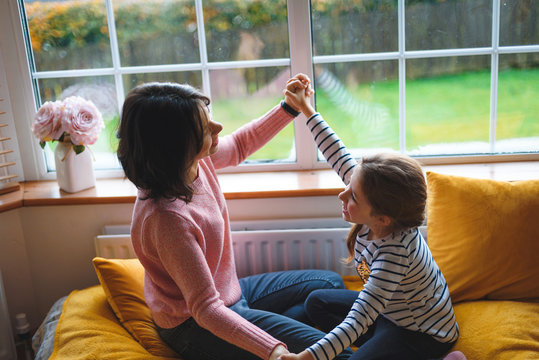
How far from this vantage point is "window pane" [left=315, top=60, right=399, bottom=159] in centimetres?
210

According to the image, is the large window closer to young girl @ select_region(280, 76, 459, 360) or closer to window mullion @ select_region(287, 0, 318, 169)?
window mullion @ select_region(287, 0, 318, 169)

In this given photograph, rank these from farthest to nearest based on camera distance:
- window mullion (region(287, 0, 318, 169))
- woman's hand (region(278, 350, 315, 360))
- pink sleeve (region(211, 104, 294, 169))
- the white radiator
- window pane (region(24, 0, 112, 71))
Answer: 1. window pane (region(24, 0, 112, 71))
2. window mullion (region(287, 0, 318, 169))
3. the white radiator
4. pink sleeve (region(211, 104, 294, 169))
5. woman's hand (region(278, 350, 315, 360))

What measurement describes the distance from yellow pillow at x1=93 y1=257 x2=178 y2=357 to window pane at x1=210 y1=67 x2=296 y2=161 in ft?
2.44

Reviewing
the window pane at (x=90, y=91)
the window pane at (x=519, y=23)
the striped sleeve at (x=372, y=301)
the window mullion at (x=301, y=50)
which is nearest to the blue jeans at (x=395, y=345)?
the striped sleeve at (x=372, y=301)

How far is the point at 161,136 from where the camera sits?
4.24 ft

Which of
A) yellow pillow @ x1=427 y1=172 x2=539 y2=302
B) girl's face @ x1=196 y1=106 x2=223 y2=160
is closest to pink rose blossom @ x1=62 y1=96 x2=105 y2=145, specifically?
girl's face @ x1=196 y1=106 x2=223 y2=160

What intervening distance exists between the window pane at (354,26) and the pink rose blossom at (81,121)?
877 millimetres

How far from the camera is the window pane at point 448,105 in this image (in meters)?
2.08

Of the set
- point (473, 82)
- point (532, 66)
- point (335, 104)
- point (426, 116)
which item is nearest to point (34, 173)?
point (335, 104)

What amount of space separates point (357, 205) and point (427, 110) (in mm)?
961

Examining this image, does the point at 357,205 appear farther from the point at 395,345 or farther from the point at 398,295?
the point at 395,345

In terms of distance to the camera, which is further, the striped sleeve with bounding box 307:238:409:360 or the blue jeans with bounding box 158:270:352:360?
the blue jeans with bounding box 158:270:352:360

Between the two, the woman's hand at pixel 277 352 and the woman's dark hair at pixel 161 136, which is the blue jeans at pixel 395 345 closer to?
the woman's hand at pixel 277 352

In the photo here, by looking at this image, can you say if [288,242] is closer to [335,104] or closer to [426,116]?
[335,104]
